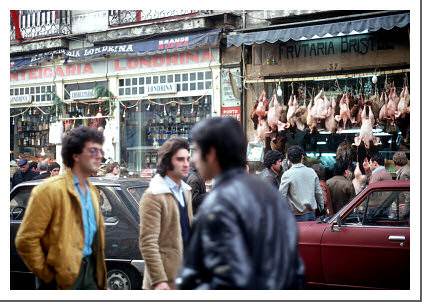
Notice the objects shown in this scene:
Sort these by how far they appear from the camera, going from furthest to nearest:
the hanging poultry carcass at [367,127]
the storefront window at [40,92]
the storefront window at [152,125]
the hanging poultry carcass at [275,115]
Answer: the storefront window at [40,92], the storefront window at [152,125], the hanging poultry carcass at [275,115], the hanging poultry carcass at [367,127]

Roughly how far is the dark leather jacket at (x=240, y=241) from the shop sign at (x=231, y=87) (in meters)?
10.7

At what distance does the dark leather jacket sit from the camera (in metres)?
2.46

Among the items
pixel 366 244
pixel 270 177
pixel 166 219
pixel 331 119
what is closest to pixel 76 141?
pixel 166 219

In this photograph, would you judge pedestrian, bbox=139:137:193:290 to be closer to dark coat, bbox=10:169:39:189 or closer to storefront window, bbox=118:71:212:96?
dark coat, bbox=10:169:39:189

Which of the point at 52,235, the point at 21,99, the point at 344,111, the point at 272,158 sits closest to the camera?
the point at 52,235

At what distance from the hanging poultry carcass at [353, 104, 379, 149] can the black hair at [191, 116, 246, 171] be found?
8.30 m

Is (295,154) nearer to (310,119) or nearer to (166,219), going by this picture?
(310,119)

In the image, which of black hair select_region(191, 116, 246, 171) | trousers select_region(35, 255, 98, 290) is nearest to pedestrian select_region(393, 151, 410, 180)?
trousers select_region(35, 255, 98, 290)

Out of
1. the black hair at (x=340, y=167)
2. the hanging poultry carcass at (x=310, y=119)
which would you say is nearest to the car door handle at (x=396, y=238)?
the black hair at (x=340, y=167)

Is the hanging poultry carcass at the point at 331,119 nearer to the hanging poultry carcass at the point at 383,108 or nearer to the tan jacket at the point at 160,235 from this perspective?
the hanging poultry carcass at the point at 383,108

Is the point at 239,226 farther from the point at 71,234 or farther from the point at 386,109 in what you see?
the point at 386,109

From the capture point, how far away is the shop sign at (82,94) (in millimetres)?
15780

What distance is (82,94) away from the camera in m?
16.0

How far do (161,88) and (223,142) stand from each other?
12.0m
